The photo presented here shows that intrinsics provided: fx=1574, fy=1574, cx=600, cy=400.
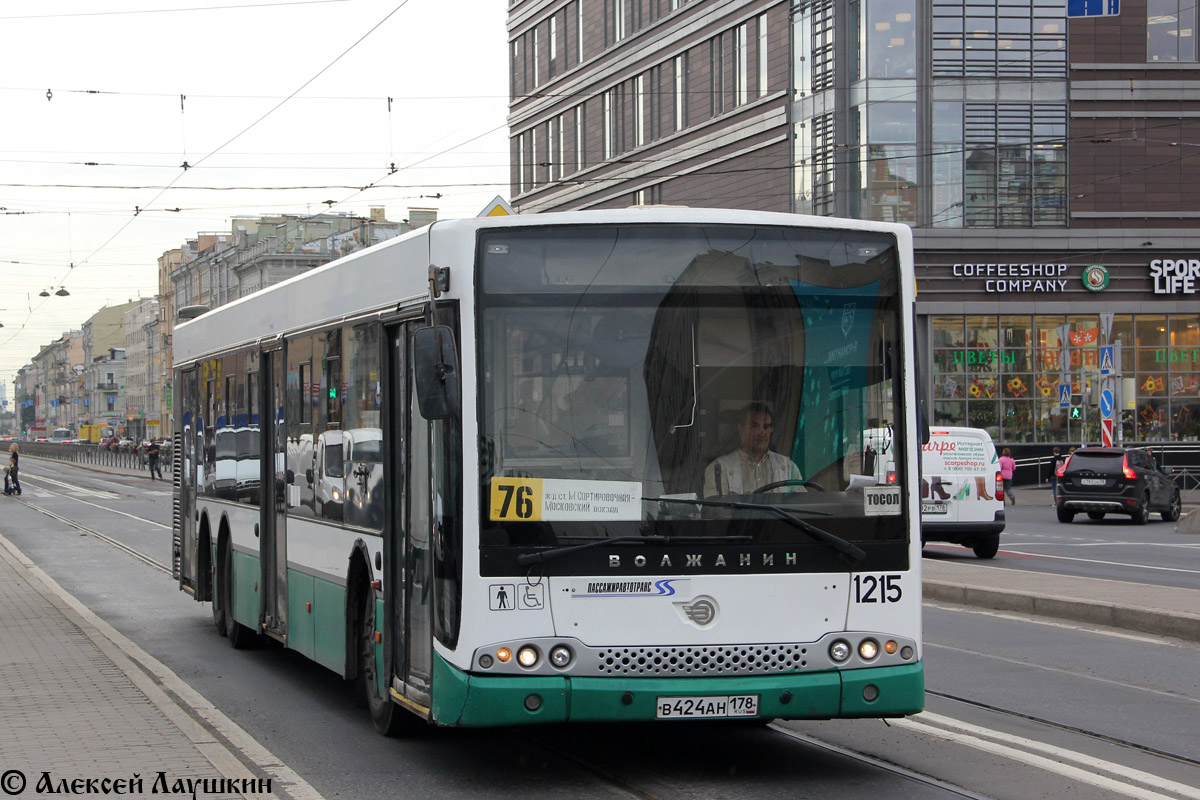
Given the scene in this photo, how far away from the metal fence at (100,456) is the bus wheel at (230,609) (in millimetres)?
59073

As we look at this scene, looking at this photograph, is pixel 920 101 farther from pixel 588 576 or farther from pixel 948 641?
pixel 588 576

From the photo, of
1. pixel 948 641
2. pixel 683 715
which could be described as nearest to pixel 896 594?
pixel 683 715

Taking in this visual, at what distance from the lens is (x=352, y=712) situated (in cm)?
962

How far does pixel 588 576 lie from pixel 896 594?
147cm

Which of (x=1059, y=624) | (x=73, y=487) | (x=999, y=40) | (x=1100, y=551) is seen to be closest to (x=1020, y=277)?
(x=999, y=40)

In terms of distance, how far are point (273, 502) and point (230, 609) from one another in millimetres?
2228

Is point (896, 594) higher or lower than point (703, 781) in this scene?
higher

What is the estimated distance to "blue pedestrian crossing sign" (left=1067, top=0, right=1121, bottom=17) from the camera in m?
33.7

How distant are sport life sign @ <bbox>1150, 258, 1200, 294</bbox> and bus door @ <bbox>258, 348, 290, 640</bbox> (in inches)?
1564

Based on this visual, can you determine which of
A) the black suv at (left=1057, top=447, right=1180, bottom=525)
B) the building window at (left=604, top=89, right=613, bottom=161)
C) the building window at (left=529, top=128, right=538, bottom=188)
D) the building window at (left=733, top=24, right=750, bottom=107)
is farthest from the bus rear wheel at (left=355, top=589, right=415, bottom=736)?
the building window at (left=529, top=128, right=538, bottom=188)

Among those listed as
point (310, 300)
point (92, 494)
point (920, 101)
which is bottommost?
point (92, 494)

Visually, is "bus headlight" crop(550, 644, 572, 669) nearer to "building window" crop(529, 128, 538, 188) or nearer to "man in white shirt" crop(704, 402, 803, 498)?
"man in white shirt" crop(704, 402, 803, 498)

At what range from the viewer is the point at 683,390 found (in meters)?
7.15

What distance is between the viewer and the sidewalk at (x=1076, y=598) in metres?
13.3
